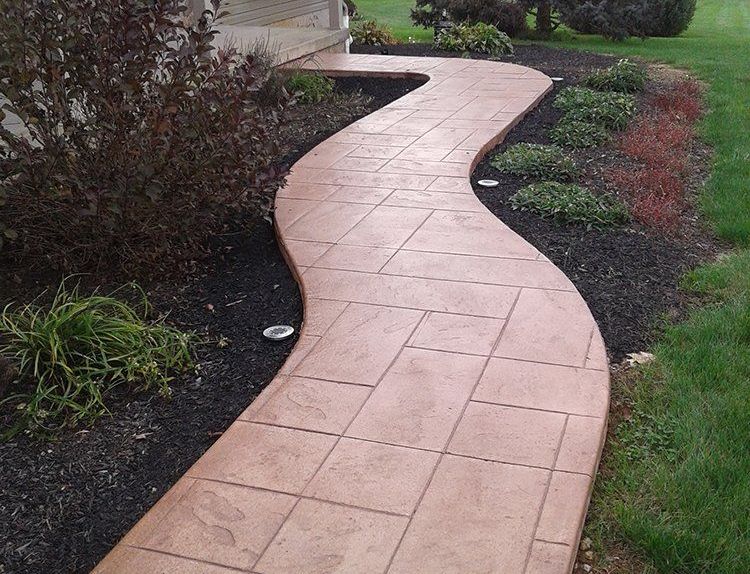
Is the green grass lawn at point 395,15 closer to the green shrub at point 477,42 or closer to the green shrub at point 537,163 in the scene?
the green shrub at point 477,42

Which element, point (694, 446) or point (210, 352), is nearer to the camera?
point (694, 446)

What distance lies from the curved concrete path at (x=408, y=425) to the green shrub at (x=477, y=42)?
289 inches

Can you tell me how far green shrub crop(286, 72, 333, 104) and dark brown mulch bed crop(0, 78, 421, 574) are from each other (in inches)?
150

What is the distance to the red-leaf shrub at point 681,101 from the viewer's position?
7453 mm

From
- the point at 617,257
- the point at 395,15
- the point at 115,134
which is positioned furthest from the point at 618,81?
the point at 395,15

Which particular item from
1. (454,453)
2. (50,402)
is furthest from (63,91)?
(454,453)

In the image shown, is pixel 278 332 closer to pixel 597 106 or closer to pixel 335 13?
pixel 597 106

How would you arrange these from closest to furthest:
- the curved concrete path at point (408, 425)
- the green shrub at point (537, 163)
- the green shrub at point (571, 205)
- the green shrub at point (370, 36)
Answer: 1. the curved concrete path at point (408, 425)
2. the green shrub at point (571, 205)
3. the green shrub at point (537, 163)
4. the green shrub at point (370, 36)

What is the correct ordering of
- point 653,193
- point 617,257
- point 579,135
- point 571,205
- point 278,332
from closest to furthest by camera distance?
1. point 278,332
2. point 617,257
3. point 571,205
4. point 653,193
5. point 579,135

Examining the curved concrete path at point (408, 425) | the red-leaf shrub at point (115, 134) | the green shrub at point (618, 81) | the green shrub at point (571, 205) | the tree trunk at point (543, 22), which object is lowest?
the tree trunk at point (543, 22)

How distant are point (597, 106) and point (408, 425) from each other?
5235 millimetres

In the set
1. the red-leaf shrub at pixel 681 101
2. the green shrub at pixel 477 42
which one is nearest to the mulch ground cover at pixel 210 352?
the red-leaf shrub at pixel 681 101

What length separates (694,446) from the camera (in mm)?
2625

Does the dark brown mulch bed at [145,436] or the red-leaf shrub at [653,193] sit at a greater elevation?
the dark brown mulch bed at [145,436]
